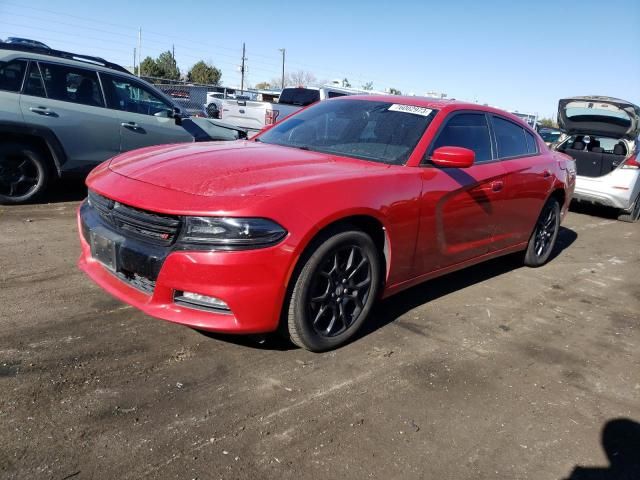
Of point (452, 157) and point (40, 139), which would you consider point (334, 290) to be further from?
point (40, 139)

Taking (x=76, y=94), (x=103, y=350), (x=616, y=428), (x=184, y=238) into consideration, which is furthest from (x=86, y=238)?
(x=76, y=94)

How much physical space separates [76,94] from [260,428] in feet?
18.0

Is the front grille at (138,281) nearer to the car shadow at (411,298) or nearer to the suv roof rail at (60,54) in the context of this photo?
the car shadow at (411,298)

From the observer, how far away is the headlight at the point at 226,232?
264 cm

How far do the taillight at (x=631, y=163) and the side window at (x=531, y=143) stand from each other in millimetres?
4551

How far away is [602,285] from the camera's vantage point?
527 centimetres

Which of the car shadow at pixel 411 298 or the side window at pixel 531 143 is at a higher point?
the side window at pixel 531 143

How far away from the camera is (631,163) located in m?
8.73

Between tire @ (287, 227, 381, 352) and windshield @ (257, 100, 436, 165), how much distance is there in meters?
0.79

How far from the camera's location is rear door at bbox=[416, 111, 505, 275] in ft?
11.9

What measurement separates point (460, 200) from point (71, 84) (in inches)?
199

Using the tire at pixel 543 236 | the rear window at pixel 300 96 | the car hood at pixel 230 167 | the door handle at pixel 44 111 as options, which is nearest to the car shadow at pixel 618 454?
the car hood at pixel 230 167

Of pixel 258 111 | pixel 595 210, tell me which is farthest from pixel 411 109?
pixel 258 111

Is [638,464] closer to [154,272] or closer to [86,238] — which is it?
[154,272]
